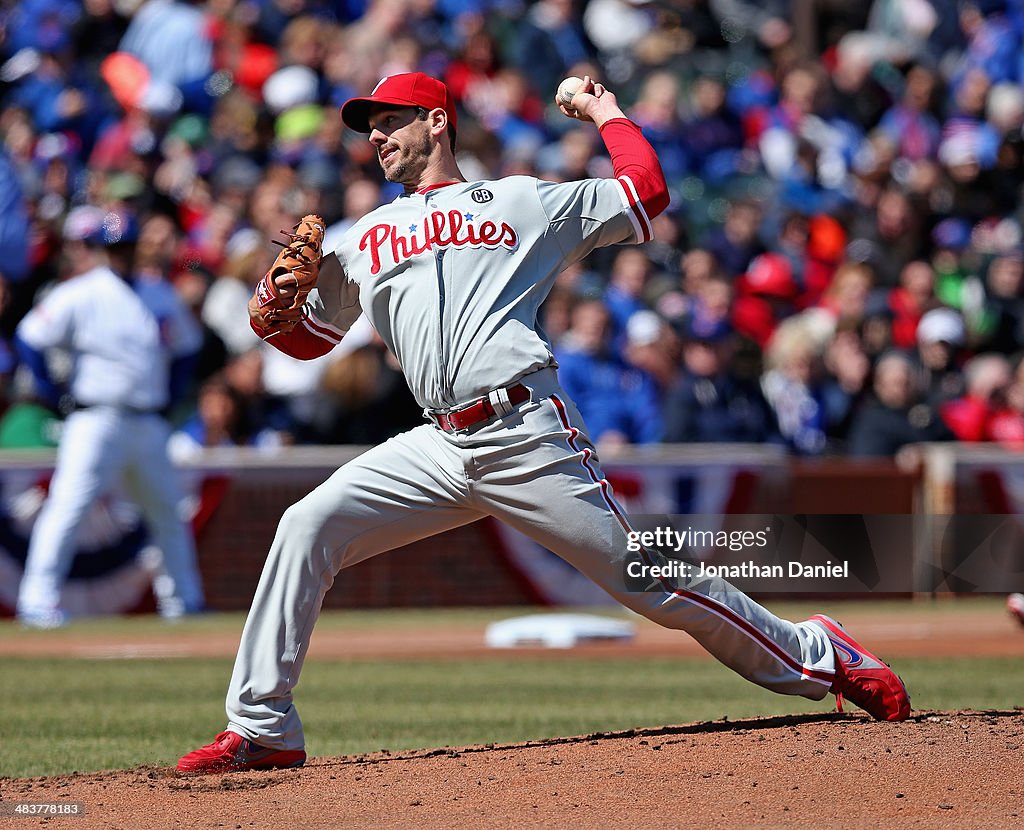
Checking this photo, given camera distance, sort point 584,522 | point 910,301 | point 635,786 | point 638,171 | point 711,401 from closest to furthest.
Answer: point 635,786
point 584,522
point 638,171
point 711,401
point 910,301

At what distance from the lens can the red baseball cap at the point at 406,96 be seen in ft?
19.3

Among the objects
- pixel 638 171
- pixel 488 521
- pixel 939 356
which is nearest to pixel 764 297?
pixel 939 356

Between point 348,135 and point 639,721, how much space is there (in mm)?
8980

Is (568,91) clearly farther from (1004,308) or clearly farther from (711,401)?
(1004,308)

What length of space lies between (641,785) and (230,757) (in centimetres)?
136

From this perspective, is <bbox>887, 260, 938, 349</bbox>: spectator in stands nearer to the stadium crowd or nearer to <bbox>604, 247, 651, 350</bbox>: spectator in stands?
the stadium crowd

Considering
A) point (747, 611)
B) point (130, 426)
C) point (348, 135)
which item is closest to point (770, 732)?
point (747, 611)

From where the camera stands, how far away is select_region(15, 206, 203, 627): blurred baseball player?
1188cm

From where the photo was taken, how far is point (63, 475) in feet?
39.2

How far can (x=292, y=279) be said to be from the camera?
5.74 m

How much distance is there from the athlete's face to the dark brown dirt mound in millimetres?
1987

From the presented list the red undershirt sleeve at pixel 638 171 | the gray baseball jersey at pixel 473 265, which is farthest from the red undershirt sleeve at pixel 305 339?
the red undershirt sleeve at pixel 638 171

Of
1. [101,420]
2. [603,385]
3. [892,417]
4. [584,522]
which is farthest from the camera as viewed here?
[892,417]

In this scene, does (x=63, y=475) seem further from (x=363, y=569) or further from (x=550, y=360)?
(x=550, y=360)
